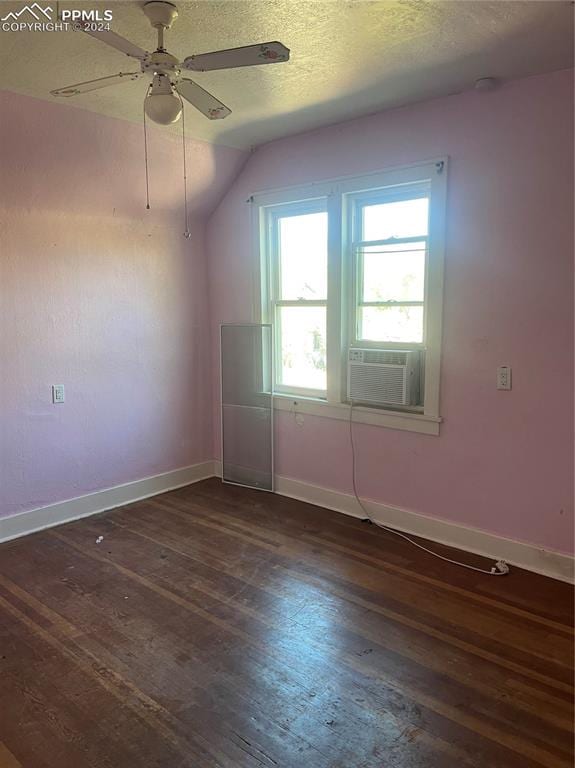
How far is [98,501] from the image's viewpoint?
4055 millimetres

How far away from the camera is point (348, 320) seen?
3.88m

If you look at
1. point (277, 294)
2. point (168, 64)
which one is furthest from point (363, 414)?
point (168, 64)

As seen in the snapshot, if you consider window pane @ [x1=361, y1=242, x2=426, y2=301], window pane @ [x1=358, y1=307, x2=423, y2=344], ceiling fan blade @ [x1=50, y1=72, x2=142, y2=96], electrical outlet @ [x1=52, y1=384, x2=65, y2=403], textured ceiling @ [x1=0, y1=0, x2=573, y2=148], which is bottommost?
electrical outlet @ [x1=52, y1=384, x2=65, y2=403]

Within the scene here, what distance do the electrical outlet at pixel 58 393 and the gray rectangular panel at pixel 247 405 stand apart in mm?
1307

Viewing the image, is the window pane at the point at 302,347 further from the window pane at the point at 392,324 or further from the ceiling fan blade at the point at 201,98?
the ceiling fan blade at the point at 201,98

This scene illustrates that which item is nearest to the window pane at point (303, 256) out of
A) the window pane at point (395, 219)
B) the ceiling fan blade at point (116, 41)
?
the window pane at point (395, 219)

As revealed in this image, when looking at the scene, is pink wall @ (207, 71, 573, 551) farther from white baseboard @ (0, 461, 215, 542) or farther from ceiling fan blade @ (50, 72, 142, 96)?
ceiling fan blade @ (50, 72, 142, 96)

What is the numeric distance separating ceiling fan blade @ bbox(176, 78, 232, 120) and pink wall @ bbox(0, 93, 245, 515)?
1.26 meters

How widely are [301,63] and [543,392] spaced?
207 centimetres

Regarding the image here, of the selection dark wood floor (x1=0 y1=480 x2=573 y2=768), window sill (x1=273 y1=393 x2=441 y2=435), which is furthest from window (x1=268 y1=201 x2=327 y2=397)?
dark wood floor (x1=0 y1=480 x2=573 y2=768)

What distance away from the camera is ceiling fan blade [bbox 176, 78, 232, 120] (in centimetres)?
225

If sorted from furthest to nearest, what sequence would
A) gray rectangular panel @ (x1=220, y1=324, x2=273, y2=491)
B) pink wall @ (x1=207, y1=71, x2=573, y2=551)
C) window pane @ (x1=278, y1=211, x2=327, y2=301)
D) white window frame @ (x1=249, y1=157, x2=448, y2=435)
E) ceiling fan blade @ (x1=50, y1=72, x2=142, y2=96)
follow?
gray rectangular panel @ (x1=220, y1=324, x2=273, y2=491) → window pane @ (x1=278, y1=211, x2=327, y2=301) → white window frame @ (x1=249, y1=157, x2=448, y2=435) → pink wall @ (x1=207, y1=71, x2=573, y2=551) → ceiling fan blade @ (x1=50, y1=72, x2=142, y2=96)

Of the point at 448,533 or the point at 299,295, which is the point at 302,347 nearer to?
the point at 299,295

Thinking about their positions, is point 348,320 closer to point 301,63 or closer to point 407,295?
point 407,295
